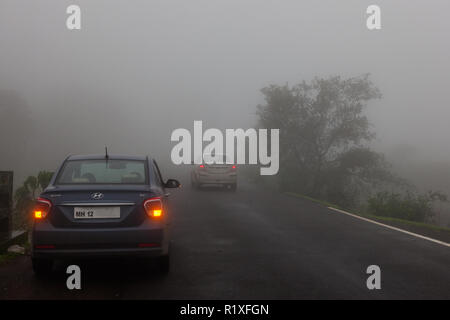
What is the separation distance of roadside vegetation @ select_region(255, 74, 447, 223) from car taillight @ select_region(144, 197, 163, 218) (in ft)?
73.4

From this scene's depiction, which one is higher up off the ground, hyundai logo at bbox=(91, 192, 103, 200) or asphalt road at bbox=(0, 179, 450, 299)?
hyundai logo at bbox=(91, 192, 103, 200)

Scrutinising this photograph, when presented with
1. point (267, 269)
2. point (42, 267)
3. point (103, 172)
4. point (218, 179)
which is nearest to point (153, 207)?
point (103, 172)

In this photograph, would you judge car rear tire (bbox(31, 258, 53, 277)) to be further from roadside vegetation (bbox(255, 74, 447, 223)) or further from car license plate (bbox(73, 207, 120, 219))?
roadside vegetation (bbox(255, 74, 447, 223))

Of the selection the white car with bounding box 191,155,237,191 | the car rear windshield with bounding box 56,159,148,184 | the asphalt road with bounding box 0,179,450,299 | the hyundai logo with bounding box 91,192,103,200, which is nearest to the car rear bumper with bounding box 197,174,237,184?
the white car with bounding box 191,155,237,191

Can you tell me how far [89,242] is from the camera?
17.8ft

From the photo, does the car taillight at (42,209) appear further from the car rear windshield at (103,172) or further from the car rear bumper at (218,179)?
the car rear bumper at (218,179)

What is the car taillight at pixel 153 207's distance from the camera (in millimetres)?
5702

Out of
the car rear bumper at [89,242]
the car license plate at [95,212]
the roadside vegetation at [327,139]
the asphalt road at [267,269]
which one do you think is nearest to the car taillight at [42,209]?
the car rear bumper at [89,242]

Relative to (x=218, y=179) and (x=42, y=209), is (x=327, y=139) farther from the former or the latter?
(x=42, y=209)

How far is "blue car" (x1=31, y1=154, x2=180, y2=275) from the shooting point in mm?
5410

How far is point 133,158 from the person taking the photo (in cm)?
683

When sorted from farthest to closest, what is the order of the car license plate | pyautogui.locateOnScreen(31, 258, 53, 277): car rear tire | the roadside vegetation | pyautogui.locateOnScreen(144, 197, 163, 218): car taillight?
the roadside vegetation
pyautogui.locateOnScreen(31, 258, 53, 277): car rear tire
pyautogui.locateOnScreen(144, 197, 163, 218): car taillight
the car license plate

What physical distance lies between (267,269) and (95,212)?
8.23 feet
